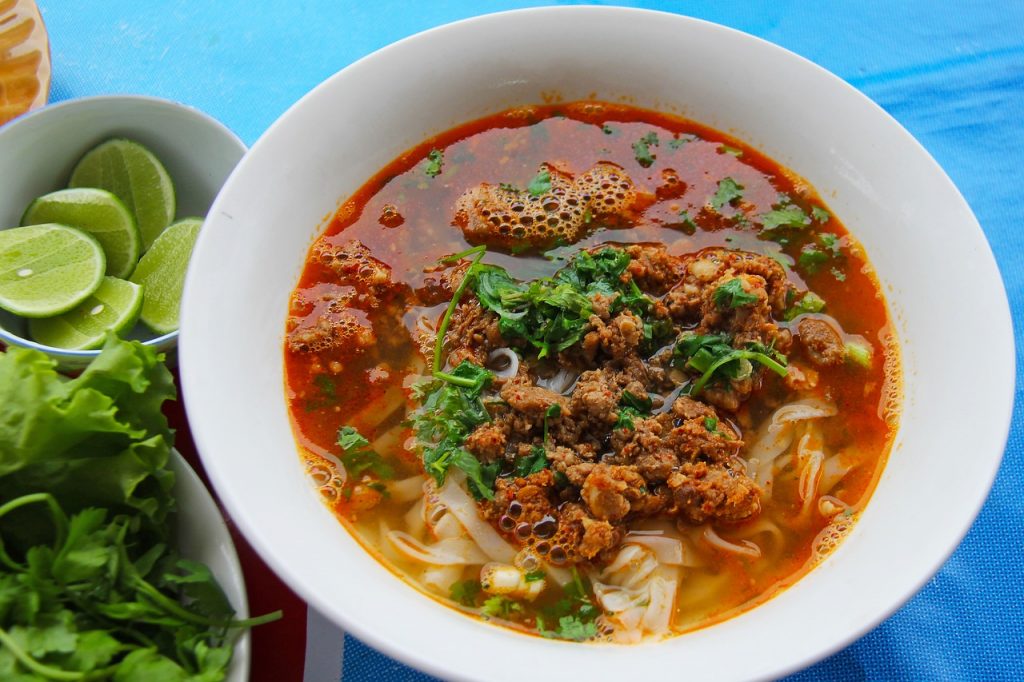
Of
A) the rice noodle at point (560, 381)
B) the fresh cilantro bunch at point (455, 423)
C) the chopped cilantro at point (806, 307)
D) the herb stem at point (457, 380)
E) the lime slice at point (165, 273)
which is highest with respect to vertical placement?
the chopped cilantro at point (806, 307)

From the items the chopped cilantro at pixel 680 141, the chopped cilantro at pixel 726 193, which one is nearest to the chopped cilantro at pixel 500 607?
the chopped cilantro at pixel 726 193

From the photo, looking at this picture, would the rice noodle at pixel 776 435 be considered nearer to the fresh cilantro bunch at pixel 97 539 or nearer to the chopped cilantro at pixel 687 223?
the chopped cilantro at pixel 687 223

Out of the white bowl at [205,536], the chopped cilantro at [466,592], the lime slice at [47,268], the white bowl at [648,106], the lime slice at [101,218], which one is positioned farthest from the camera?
the lime slice at [101,218]

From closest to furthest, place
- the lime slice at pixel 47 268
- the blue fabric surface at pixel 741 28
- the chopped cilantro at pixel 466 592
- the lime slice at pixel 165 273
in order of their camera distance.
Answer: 1. the chopped cilantro at pixel 466 592
2. the lime slice at pixel 47 268
3. the lime slice at pixel 165 273
4. the blue fabric surface at pixel 741 28

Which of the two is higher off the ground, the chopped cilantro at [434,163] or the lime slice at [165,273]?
the chopped cilantro at [434,163]

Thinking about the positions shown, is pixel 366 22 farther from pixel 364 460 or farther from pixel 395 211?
pixel 364 460

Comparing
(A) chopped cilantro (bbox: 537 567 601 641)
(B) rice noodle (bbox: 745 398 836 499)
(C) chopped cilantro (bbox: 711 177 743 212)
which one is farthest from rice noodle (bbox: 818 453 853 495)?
(C) chopped cilantro (bbox: 711 177 743 212)

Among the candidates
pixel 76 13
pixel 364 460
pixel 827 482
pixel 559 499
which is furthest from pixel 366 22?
pixel 827 482

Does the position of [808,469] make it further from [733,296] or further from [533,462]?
[533,462]

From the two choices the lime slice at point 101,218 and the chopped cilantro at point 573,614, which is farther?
the lime slice at point 101,218

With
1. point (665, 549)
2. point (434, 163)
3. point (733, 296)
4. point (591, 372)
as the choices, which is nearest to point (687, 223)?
point (733, 296)
